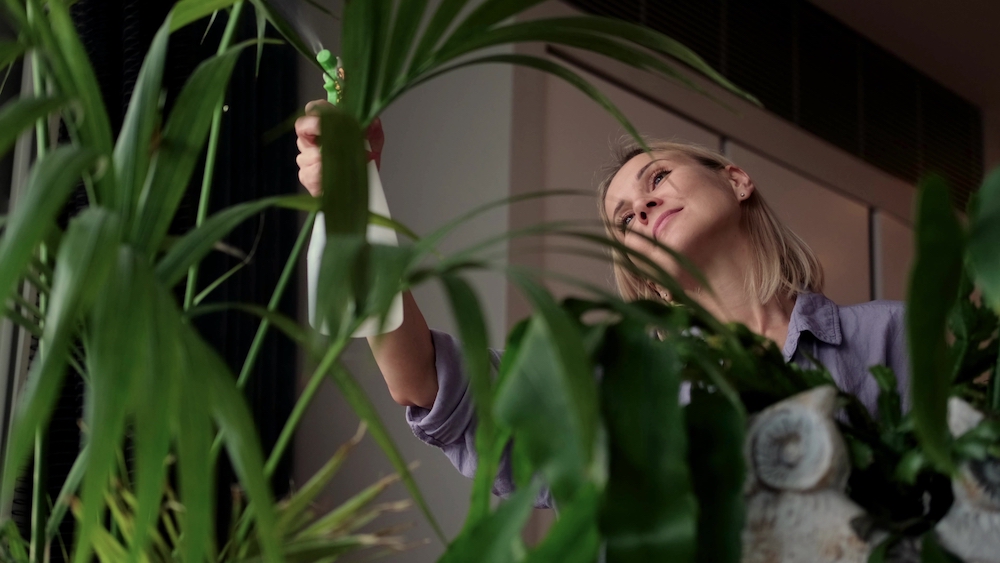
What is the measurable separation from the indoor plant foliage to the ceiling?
111 inches

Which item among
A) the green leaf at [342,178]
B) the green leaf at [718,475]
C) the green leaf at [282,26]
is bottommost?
the green leaf at [718,475]

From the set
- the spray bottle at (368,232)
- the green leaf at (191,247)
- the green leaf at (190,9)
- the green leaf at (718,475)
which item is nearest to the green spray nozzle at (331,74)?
the spray bottle at (368,232)

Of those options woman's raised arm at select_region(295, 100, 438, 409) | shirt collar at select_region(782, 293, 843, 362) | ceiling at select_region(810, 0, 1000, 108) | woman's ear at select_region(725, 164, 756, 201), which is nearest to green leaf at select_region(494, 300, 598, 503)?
woman's raised arm at select_region(295, 100, 438, 409)

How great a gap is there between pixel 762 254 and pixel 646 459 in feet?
4.12

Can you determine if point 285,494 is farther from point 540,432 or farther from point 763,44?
point 763,44

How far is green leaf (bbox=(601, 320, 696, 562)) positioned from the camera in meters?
0.39

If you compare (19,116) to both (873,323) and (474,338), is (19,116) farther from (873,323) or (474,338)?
(873,323)

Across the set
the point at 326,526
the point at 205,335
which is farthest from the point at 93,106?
the point at 205,335

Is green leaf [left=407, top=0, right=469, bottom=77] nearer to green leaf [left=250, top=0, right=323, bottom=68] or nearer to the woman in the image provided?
green leaf [left=250, top=0, right=323, bottom=68]

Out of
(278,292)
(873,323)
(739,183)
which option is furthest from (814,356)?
(278,292)

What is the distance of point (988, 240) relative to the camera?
371 mm

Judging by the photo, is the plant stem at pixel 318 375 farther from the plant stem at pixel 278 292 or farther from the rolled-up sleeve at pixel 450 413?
the rolled-up sleeve at pixel 450 413

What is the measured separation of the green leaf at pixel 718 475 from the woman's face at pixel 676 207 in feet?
3.48

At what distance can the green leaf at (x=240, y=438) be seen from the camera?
15.7 inches
